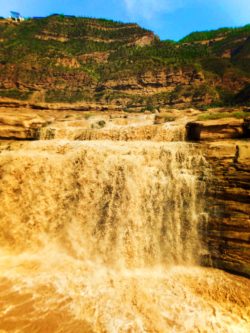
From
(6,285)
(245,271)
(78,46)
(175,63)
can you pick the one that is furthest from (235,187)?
(78,46)

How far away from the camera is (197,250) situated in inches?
507

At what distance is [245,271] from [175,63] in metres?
53.6

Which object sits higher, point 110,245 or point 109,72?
point 109,72

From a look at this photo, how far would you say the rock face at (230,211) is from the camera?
1192 cm

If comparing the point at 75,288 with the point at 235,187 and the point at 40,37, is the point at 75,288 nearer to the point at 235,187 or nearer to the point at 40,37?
the point at 235,187

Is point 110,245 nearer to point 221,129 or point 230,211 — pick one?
point 230,211

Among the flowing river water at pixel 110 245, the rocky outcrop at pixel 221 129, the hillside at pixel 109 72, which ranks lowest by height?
the flowing river water at pixel 110 245

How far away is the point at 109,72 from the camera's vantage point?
6456 centimetres

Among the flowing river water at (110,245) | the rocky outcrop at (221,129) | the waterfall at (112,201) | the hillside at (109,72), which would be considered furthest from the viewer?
the hillside at (109,72)

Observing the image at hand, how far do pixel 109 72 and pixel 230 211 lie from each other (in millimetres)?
58018

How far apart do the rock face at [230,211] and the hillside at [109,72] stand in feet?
89.5

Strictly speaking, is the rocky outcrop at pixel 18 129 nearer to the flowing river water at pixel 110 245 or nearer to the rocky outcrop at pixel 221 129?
the flowing river water at pixel 110 245

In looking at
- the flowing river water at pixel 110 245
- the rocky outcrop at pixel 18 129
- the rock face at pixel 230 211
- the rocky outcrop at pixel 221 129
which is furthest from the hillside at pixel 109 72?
the flowing river water at pixel 110 245

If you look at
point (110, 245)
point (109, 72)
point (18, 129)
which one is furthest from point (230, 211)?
point (109, 72)
